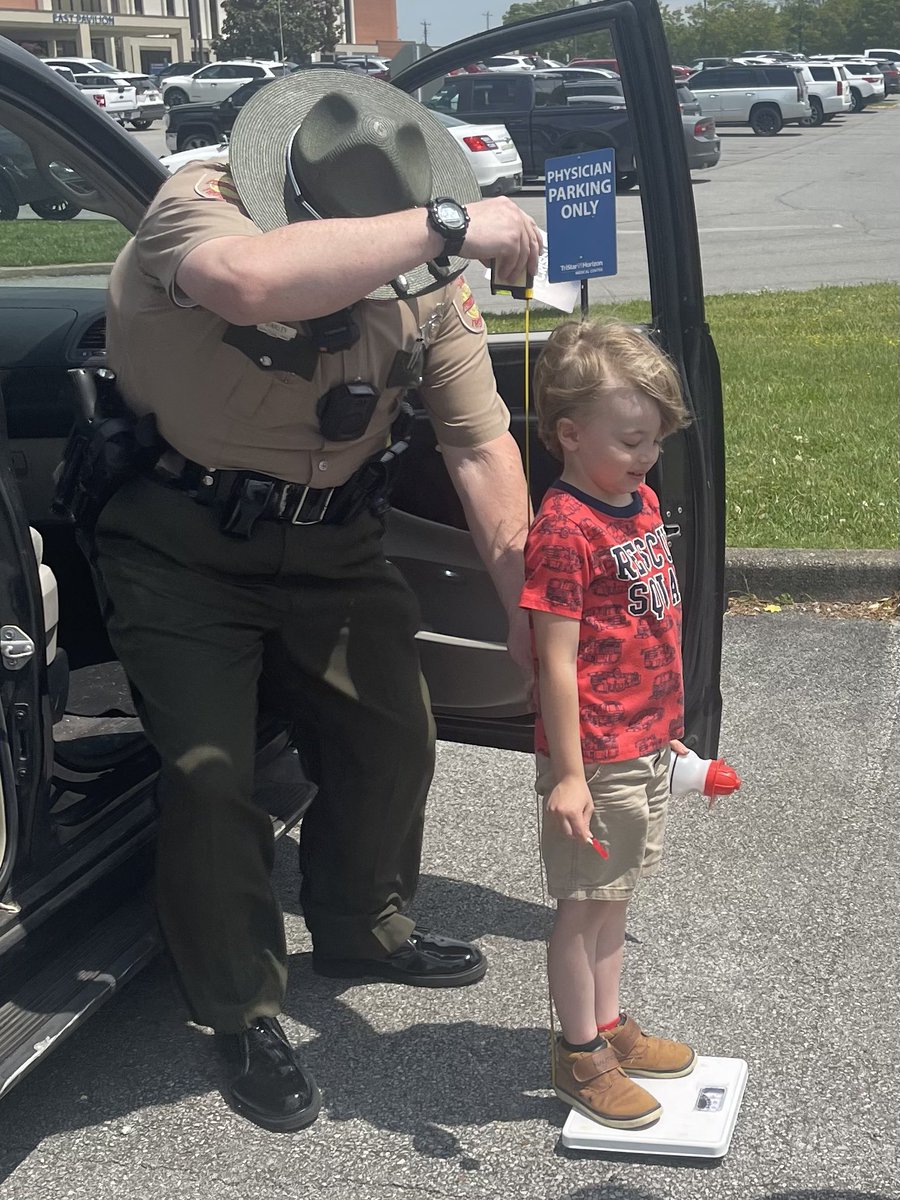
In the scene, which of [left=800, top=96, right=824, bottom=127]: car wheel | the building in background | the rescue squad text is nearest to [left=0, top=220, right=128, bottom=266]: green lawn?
the rescue squad text

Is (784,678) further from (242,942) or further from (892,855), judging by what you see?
(242,942)

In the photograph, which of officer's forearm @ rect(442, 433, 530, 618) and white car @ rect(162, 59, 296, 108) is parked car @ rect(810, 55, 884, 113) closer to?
white car @ rect(162, 59, 296, 108)

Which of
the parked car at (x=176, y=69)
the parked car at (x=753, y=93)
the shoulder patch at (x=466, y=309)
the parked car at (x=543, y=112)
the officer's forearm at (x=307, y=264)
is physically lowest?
the shoulder patch at (x=466, y=309)

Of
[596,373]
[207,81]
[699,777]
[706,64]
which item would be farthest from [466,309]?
[706,64]

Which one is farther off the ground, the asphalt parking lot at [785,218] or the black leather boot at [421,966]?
the asphalt parking lot at [785,218]

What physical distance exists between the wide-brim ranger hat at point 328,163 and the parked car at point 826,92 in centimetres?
3751

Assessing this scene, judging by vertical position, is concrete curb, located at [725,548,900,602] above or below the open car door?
below

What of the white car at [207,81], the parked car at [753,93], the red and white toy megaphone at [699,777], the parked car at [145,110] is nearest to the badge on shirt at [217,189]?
the red and white toy megaphone at [699,777]

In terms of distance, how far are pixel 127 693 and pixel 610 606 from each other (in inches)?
70.9

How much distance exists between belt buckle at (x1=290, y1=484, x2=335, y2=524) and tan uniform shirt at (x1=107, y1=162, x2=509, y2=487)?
0.02 m

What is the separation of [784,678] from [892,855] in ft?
3.98

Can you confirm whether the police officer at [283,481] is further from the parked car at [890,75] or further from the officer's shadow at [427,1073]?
the parked car at [890,75]

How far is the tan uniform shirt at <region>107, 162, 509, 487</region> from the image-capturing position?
7.82 feet

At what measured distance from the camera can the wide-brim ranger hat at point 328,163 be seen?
2385mm
